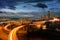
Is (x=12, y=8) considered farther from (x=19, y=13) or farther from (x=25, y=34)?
(x=25, y=34)

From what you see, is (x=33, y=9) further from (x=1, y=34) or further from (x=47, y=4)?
(x=1, y=34)

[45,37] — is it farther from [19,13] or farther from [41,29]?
[19,13]

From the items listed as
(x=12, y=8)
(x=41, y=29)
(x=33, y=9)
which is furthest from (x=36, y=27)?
(x=12, y=8)

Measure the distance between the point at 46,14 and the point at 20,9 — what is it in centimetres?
52

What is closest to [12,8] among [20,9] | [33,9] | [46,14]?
[20,9]

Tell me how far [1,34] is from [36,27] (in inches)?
26.4

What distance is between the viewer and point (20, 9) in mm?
3994

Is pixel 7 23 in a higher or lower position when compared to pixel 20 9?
lower

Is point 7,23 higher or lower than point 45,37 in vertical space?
higher

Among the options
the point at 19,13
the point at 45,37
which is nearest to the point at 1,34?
the point at 19,13

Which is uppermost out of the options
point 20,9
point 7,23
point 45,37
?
point 20,9

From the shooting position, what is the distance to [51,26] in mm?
3873

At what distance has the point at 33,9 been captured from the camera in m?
3.98

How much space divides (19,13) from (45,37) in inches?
27.5
